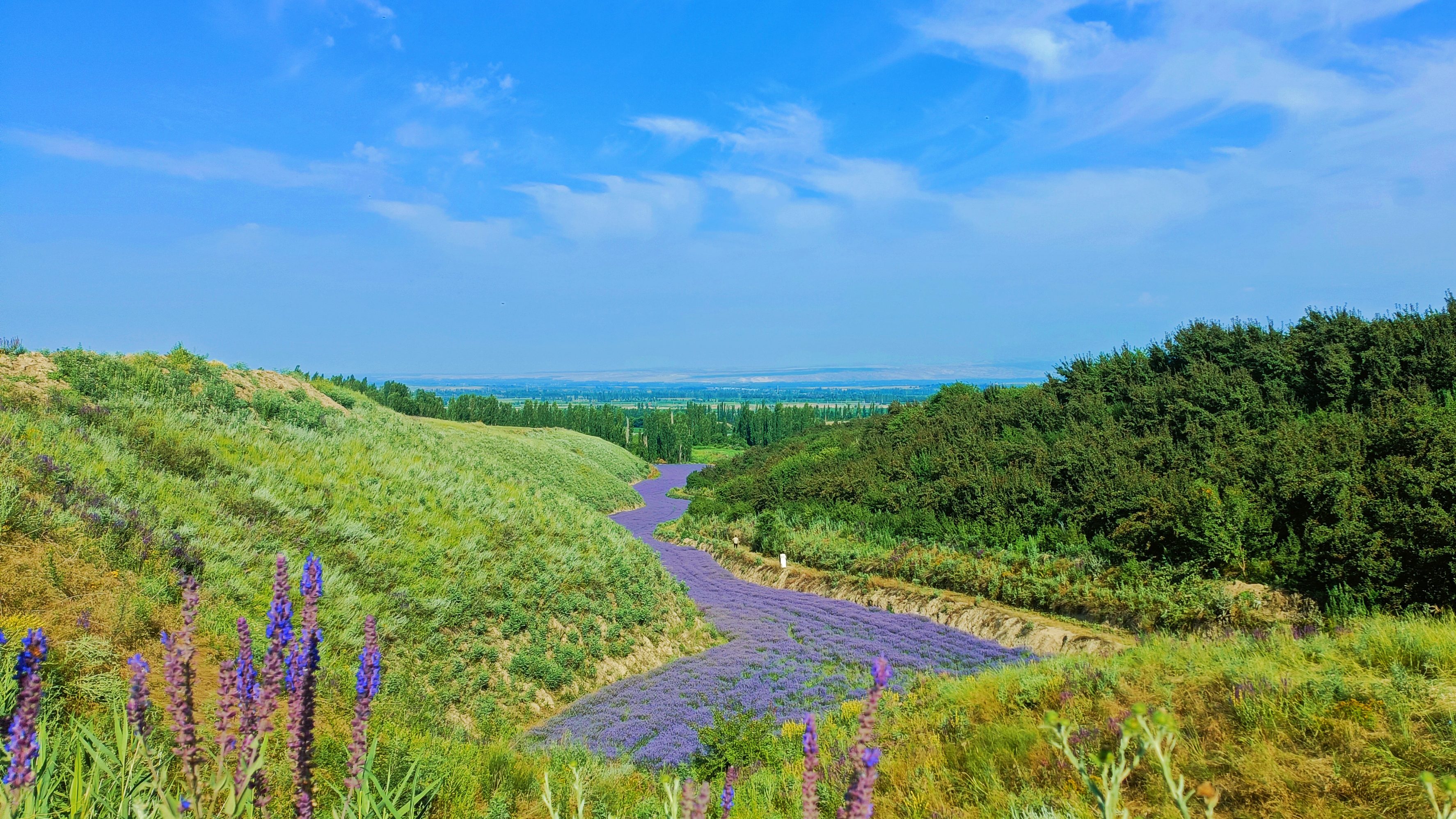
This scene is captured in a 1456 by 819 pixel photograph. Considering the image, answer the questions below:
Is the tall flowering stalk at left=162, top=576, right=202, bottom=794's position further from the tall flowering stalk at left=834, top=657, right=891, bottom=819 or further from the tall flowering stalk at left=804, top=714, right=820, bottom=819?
the tall flowering stalk at left=834, top=657, right=891, bottom=819

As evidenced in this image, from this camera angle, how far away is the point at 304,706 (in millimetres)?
2402

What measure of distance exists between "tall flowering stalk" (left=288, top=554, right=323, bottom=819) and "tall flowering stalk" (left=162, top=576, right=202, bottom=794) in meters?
0.25

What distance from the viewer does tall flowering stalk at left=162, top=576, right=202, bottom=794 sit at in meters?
2.00

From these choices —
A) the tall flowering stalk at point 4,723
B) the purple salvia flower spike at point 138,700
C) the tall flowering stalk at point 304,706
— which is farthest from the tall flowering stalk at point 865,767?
the tall flowering stalk at point 4,723

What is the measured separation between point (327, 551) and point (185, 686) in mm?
8489

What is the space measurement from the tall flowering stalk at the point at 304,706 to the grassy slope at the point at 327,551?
326 cm

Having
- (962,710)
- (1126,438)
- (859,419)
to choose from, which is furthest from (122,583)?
(859,419)

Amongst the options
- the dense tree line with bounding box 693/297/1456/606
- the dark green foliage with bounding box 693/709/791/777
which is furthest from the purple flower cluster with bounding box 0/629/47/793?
the dense tree line with bounding box 693/297/1456/606

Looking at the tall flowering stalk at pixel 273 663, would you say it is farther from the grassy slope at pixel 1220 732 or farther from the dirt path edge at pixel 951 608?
the dirt path edge at pixel 951 608

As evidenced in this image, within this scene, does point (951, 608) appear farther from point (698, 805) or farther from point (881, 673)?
point (698, 805)

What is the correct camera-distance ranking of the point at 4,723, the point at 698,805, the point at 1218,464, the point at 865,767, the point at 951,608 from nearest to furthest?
the point at 865,767
the point at 698,805
the point at 4,723
the point at 1218,464
the point at 951,608

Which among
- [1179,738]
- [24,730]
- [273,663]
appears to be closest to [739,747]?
[1179,738]

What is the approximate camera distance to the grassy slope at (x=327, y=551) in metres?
6.27

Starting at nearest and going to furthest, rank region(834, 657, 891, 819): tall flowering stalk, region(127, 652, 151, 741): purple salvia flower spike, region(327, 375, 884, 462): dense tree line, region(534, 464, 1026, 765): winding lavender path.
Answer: region(834, 657, 891, 819): tall flowering stalk < region(127, 652, 151, 741): purple salvia flower spike < region(534, 464, 1026, 765): winding lavender path < region(327, 375, 884, 462): dense tree line
